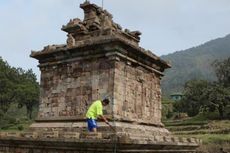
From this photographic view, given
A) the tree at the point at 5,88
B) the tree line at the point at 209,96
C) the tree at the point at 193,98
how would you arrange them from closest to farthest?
the tree line at the point at 209,96 → the tree at the point at 5,88 → the tree at the point at 193,98

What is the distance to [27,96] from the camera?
5297cm

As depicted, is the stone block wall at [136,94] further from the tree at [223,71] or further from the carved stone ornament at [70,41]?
the tree at [223,71]

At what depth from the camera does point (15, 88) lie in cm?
5131

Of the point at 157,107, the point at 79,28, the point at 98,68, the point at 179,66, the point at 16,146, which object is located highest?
the point at 179,66

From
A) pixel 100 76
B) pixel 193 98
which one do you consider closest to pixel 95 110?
pixel 100 76

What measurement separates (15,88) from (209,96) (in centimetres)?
2721

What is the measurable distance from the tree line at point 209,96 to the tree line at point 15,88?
22.6 metres

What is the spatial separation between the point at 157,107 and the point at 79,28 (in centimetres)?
408

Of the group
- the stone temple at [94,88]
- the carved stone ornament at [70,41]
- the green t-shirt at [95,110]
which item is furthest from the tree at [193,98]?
the green t-shirt at [95,110]

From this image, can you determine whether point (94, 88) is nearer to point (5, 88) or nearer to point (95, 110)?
point (95, 110)

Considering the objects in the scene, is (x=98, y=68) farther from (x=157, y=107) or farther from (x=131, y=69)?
(x=157, y=107)

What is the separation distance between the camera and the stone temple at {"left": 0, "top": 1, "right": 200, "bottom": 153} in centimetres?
1057

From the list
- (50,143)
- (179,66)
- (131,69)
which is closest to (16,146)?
(50,143)

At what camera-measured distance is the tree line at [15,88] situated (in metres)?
49.8
